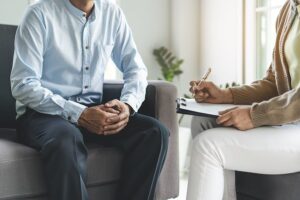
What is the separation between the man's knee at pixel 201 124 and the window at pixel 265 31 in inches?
58.9

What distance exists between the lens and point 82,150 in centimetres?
129

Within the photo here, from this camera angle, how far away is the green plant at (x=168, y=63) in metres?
3.30

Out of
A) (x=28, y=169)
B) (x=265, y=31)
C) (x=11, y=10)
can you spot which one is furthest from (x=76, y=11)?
(x=265, y=31)

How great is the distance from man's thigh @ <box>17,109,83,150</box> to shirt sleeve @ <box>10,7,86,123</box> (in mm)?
34

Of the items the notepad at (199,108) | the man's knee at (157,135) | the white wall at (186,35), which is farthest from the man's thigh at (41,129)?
the white wall at (186,35)

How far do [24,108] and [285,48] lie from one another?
0.97m

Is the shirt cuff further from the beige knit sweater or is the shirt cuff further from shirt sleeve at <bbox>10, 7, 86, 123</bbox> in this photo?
the beige knit sweater

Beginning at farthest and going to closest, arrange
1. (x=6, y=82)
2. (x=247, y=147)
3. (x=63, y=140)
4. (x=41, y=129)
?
1. (x=6, y=82)
2. (x=41, y=129)
3. (x=63, y=140)
4. (x=247, y=147)

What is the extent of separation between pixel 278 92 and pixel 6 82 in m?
1.16

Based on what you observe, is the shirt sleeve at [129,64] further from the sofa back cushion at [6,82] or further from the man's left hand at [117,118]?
the sofa back cushion at [6,82]

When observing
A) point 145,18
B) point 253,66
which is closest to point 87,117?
point 253,66

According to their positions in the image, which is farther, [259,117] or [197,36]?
[197,36]

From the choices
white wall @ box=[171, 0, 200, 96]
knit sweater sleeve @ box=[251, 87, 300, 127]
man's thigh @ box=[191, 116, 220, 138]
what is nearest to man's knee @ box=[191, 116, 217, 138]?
man's thigh @ box=[191, 116, 220, 138]

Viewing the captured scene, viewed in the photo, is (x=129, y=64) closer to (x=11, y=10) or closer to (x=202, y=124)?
(x=202, y=124)
